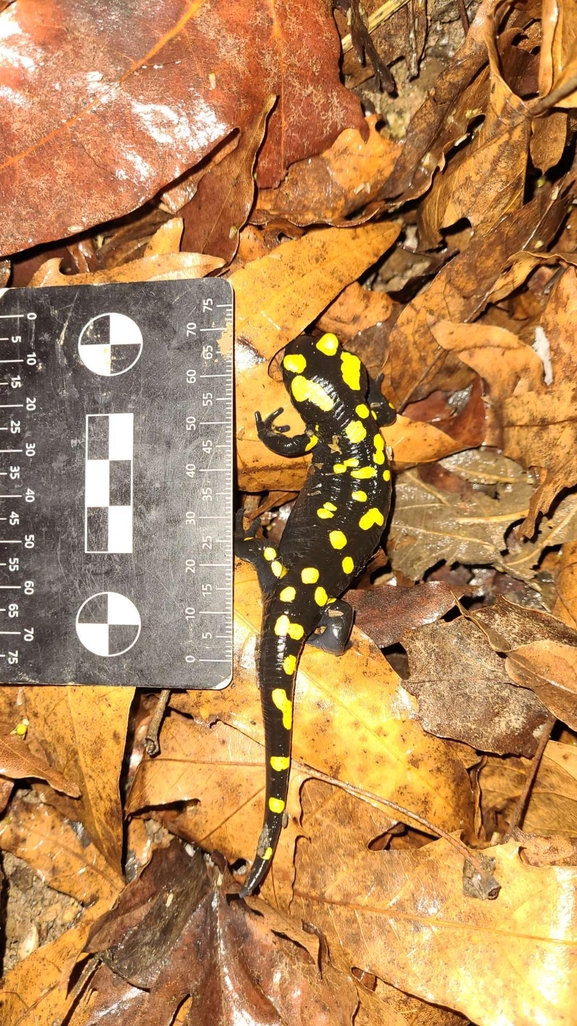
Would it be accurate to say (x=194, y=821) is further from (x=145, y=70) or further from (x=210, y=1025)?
(x=145, y=70)

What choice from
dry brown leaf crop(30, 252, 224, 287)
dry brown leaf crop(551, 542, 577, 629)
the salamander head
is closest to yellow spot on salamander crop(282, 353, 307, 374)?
the salamander head

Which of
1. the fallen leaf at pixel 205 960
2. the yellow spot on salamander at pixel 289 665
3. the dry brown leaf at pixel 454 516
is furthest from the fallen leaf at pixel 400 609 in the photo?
the fallen leaf at pixel 205 960

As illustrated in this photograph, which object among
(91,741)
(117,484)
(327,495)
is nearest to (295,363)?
(327,495)

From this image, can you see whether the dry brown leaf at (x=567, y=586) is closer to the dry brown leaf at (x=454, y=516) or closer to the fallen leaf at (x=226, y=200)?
the dry brown leaf at (x=454, y=516)

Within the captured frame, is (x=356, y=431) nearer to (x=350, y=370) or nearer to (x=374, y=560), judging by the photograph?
(x=350, y=370)

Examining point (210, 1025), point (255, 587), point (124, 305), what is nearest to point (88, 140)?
point (124, 305)
